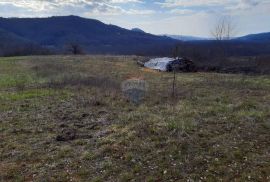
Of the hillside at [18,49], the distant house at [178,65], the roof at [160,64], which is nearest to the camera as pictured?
the distant house at [178,65]

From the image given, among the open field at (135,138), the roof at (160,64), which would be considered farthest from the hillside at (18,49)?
the open field at (135,138)

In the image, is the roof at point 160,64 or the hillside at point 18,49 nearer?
the roof at point 160,64

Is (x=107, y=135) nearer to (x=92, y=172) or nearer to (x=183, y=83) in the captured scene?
(x=92, y=172)

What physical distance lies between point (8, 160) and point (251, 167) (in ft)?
20.8

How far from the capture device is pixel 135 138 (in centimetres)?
1131

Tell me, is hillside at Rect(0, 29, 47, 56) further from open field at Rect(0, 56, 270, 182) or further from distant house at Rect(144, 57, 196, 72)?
open field at Rect(0, 56, 270, 182)

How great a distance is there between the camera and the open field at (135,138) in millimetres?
9234

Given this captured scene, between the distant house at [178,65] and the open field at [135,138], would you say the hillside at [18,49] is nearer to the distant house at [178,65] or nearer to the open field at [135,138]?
the distant house at [178,65]

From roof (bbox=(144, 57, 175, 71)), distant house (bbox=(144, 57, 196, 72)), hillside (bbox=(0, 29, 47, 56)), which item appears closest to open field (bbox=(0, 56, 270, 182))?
distant house (bbox=(144, 57, 196, 72))

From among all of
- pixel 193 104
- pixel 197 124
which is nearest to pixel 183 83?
pixel 193 104

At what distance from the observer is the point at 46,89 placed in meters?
22.0

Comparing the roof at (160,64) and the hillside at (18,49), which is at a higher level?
the roof at (160,64)

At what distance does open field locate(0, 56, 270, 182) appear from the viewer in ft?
30.3

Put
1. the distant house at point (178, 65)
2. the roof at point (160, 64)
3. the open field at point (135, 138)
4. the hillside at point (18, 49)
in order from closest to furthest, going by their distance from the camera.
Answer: the open field at point (135, 138)
the distant house at point (178, 65)
the roof at point (160, 64)
the hillside at point (18, 49)
